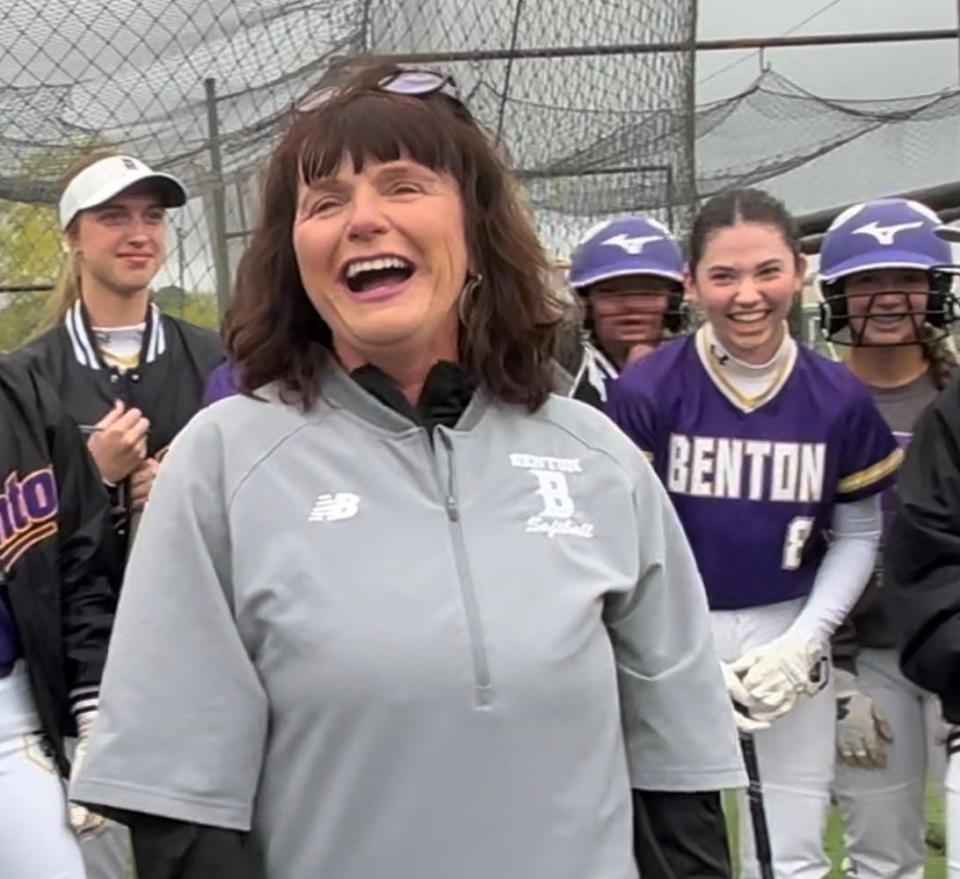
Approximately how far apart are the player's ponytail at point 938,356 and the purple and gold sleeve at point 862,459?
376 millimetres

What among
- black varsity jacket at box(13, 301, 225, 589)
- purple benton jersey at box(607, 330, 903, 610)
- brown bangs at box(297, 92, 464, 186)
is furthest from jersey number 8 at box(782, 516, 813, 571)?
brown bangs at box(297, 92, 464, 186)

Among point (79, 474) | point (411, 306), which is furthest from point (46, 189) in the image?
point (411, 306)

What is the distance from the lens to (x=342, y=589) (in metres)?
1.89

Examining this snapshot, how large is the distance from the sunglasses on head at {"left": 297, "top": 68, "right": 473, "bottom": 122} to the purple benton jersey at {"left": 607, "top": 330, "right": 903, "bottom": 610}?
1689 millimetres

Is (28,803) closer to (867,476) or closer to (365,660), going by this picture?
(365,660)

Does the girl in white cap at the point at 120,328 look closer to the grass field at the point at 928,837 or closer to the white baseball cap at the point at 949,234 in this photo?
the white baseball cap at the point at 949,234

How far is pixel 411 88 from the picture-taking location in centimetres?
215

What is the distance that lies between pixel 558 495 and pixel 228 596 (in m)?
0.44

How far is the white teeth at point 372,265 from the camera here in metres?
2.00

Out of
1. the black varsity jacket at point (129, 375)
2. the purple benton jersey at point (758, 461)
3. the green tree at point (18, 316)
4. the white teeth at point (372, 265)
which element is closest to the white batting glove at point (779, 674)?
the purple benton jersey at point (758, 461)

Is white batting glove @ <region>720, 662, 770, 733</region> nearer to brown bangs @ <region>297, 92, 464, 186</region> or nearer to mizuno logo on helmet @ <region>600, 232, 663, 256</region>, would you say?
mizuno logo on helmet @ <region>600, 232, 663, 256</region>

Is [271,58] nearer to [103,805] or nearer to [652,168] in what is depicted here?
[652,168]

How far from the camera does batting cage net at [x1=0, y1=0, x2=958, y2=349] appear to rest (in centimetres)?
556

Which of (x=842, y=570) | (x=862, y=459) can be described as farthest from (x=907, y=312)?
(x=842, y=570)
